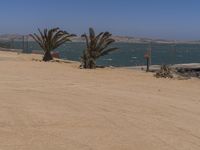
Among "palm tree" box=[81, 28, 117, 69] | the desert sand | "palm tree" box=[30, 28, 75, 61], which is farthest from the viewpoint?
"palm tree" box=[30, 28, 75, 61]

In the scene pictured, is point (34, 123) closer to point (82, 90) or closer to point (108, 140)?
point (108, 140)

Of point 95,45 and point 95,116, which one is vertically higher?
point 95,45

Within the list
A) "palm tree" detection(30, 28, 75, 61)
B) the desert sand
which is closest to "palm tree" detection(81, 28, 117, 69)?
"palm tree" detection(30, 28, 75, 61)

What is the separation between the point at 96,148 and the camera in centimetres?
722

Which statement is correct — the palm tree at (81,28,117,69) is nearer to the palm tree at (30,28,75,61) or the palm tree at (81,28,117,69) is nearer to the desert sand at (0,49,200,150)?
the palm tree at (30,28,75,61)

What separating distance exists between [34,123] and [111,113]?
1672mm

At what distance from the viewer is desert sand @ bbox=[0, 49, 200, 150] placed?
24.7 ft

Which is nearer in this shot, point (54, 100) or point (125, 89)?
point (54, 100)

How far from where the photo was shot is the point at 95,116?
29.9 feet

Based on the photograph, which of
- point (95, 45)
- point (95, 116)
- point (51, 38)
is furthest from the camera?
point (51, 38)

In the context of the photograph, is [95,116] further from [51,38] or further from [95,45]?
[51,38]

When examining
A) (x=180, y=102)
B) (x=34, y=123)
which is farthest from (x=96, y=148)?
(x=180, y=102)

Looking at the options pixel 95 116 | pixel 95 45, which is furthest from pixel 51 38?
pixel 95 116

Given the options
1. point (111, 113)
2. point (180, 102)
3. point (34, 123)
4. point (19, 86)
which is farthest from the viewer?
point (19, 86)
